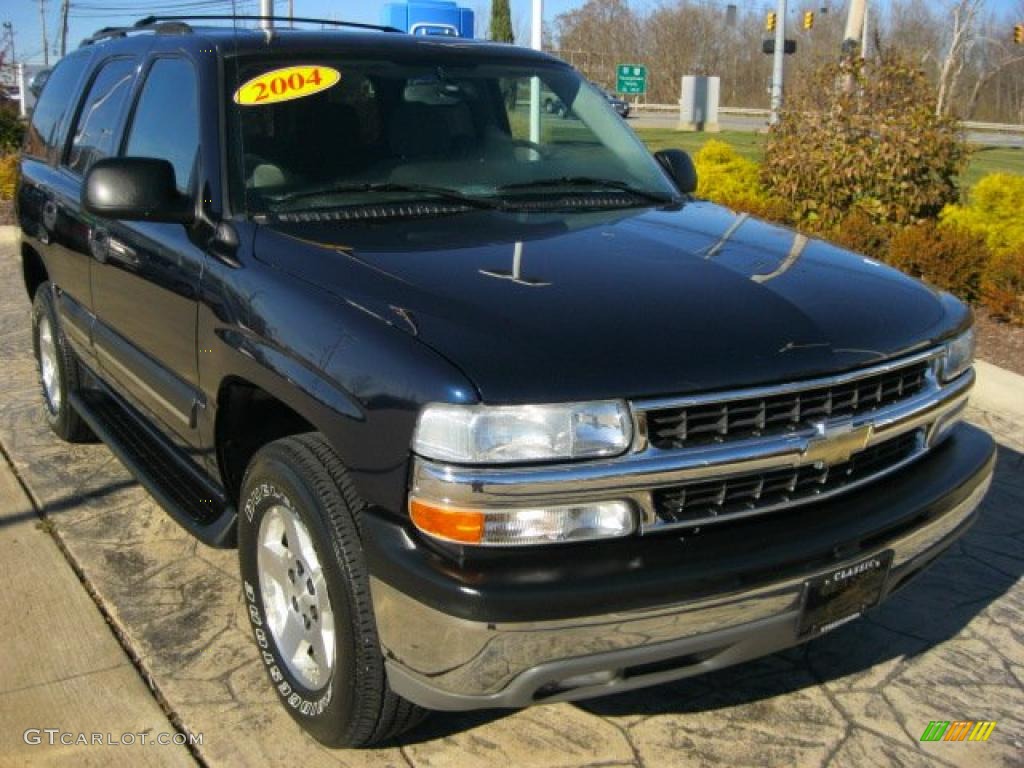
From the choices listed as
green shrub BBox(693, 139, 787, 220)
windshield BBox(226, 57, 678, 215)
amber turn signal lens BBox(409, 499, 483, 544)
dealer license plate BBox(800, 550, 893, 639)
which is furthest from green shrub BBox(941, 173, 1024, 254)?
amber turn signal lens BBox(409, 499, 483, 544)

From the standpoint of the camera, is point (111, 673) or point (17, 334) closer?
point (111, 673)

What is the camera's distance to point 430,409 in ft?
7.95

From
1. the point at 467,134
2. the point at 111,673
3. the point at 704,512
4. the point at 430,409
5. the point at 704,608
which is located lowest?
the point at 111,673

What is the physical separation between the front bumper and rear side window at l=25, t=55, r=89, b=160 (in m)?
3.69

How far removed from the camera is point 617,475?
7.95 ft

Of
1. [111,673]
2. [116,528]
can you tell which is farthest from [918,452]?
[116,528]

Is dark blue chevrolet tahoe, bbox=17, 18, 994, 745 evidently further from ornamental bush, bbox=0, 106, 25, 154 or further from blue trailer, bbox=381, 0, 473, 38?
ornamental bush, bbox=0, 106, 25, 154

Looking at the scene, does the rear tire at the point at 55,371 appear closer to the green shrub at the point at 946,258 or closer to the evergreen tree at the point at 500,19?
the green shrub at the point at 946,258

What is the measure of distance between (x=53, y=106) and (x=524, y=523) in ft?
13.9

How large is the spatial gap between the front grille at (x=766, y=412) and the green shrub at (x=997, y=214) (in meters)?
6.16

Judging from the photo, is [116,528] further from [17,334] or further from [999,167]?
[999,167]

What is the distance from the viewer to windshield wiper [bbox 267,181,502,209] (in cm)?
352

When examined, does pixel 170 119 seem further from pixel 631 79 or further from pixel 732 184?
pixel 631 79

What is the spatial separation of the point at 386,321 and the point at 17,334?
6.40m
